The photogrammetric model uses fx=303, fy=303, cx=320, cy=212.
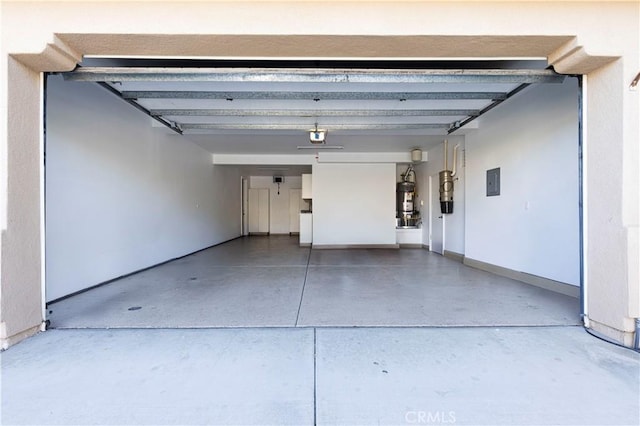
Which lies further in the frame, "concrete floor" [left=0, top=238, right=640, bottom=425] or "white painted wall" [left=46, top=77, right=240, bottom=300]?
"white painted wall" [left=46, top=77, right=240, bottom=300]

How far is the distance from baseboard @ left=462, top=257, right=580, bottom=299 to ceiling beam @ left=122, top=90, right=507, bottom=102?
93.6 inches

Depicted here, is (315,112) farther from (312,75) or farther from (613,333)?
(613,333)

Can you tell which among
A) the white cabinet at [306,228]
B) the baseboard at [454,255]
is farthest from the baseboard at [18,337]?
the white cabinet at [306,228]

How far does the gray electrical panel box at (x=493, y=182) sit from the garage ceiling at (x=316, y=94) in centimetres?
90

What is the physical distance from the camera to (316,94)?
11.9 feet

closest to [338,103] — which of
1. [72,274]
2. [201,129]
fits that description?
[201,129]

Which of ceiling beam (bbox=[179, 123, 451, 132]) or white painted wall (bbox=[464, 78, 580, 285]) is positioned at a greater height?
ceiling beam (bbox=[179, 123, 451, 132])

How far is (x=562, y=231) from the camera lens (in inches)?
142

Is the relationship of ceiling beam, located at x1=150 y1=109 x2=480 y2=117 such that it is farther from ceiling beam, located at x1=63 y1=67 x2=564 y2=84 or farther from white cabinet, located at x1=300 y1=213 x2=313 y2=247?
white cabinet, located at x1=300 y1=213 x2=313 y2=247

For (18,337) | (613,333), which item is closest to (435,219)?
(613,333)

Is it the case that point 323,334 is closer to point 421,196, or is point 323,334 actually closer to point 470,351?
point 470,351

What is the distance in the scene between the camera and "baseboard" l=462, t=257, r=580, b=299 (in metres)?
3.54

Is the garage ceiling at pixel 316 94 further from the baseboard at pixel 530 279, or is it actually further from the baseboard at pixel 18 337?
the baseboard at pixel 530 279

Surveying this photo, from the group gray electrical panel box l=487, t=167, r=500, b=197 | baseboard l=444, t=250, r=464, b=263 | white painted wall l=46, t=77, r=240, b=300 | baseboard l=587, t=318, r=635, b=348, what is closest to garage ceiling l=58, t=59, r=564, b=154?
white painted wall l=46, t=77, r=240, b=300
